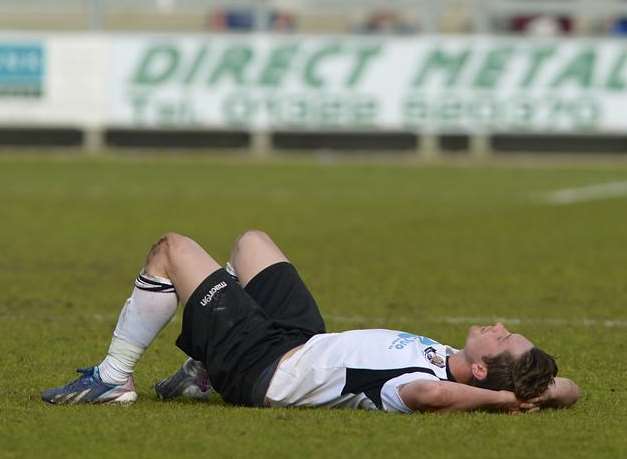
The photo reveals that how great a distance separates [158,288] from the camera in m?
7.43

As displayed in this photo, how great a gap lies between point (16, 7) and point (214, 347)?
895 inches

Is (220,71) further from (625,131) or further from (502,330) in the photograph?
(502,330)

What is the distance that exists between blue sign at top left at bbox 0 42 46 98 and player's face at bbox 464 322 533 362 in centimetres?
2152

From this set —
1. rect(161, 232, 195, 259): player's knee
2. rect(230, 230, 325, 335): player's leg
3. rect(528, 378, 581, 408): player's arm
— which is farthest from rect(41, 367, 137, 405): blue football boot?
rect(528, 378, 581, 408): player's arm

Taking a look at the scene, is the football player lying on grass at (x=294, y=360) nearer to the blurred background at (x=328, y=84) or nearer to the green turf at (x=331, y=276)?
the green turf at (x=331, y=276)

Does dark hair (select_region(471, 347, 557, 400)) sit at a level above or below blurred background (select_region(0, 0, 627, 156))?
above

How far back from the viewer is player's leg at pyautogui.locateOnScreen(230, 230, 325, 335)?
7695 millimetres

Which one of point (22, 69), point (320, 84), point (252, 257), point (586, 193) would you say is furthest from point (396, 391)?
point (22, 69)

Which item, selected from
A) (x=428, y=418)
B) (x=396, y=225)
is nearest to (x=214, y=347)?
(x=428, y=418)

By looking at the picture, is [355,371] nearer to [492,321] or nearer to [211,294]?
[211,294]

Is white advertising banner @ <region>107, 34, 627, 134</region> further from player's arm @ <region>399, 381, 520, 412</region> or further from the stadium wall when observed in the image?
player's arm @ <region>399, 381, 520, 412</region>

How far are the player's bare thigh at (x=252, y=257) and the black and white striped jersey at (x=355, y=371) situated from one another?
26.6 inches

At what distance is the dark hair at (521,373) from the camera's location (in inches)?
279

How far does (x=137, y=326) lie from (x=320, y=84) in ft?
66.6
